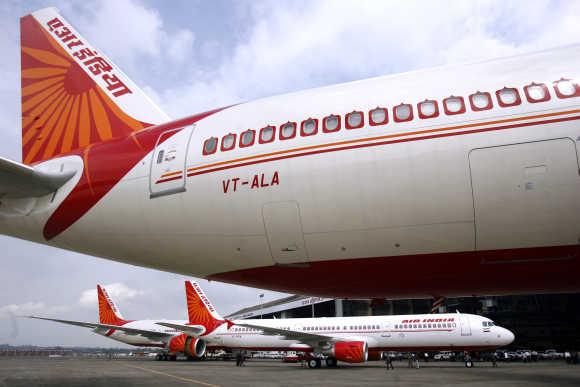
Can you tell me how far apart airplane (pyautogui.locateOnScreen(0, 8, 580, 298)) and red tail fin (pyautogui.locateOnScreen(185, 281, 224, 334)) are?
104 ft

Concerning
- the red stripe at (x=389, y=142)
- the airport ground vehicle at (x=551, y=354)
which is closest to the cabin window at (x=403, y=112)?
the red stripe at (x=389, y=142)

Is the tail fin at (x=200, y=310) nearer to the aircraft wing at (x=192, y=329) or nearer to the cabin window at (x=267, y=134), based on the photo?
the aircraft wing at (x=192, y=329)

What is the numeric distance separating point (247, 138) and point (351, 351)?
77.3ft

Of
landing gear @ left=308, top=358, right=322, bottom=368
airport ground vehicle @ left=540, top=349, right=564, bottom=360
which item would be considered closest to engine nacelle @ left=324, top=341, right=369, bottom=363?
landing gear @ left=308, top=358, right=322, bottom=368

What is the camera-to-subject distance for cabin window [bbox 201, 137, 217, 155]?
668cm

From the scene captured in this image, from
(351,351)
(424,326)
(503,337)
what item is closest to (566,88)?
(351,351)

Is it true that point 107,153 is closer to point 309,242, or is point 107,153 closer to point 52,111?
point 52,111

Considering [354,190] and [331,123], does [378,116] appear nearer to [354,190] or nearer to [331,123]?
[331,123]

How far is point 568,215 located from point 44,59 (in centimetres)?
988

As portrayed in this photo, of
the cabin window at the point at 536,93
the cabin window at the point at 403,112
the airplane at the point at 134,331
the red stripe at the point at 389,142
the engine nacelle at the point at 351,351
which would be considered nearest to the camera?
the red stripe at the point at 389,142

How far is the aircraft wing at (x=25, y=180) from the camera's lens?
6.80 meters

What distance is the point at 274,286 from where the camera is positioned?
23.5ft

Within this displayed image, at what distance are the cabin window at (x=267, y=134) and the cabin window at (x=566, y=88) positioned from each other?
3.44 metres

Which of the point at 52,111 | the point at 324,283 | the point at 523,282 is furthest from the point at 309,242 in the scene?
the point at 52,111
